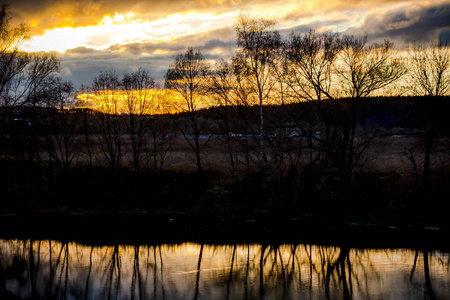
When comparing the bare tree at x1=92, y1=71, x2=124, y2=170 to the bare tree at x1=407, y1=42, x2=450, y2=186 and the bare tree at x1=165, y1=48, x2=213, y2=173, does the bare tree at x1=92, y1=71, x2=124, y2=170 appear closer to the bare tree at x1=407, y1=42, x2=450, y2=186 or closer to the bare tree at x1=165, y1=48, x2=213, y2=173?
the bare tree at x1=165, y1=48, x2=213, y2=173

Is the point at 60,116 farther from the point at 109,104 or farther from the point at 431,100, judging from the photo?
the point at 431,100

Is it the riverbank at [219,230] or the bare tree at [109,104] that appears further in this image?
the bare tree at [109,104]

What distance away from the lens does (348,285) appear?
1877 cm

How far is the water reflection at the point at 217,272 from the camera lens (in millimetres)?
17734

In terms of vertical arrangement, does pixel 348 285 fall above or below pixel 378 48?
below

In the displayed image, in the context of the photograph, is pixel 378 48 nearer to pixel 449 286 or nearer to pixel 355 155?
pixel 355 155

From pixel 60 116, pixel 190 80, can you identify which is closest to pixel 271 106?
Result: pixel 190 80

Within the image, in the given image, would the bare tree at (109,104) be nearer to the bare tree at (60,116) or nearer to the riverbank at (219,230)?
the bare tree at (60,116)

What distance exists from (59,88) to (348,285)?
141ft

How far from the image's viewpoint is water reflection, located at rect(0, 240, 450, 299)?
58.2 feet

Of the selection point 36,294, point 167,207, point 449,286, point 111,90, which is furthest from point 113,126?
point 449,286

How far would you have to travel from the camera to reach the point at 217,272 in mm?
20719

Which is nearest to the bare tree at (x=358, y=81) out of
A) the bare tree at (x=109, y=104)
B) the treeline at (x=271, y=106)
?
the treeline at (x=271, y=106)

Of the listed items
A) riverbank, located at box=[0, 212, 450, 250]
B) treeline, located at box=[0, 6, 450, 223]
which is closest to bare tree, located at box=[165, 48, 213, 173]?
treeline, located at box=[0, 6, 450, 223]
